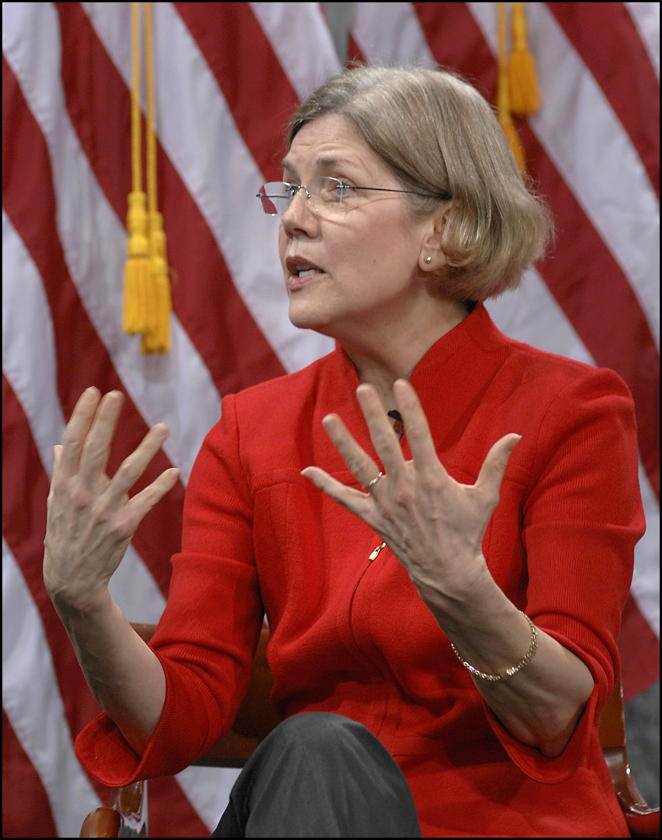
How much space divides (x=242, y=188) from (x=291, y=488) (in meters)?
1.09

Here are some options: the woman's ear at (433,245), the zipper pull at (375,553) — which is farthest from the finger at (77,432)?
the woman's ear at (433,245)

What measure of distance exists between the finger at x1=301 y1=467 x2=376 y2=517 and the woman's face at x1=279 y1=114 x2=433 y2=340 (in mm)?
396

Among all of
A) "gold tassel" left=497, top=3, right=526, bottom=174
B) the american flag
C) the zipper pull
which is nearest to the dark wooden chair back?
the zipper pull

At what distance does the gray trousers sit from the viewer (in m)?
0.99

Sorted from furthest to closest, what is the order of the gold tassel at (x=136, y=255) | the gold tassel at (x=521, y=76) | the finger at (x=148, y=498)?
A: the gold tassel at (x=521, y=76) → the gold tassel at (x=136, y=255) → the finger at (x=148, y=498)

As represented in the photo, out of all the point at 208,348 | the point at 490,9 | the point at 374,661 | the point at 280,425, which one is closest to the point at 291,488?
the point at 280,425

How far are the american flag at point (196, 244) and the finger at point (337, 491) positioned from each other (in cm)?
130

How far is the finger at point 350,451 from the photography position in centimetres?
100

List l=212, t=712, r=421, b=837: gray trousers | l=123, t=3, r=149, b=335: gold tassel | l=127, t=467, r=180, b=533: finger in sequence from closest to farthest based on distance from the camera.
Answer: l=212, t=712, r=421, b=837: gray trousers
l=127, t=467, r=180, b=533: finger
l=123, t=3, r=149, b=335: gold tassel

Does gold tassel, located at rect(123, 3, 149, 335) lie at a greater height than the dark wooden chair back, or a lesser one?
greater

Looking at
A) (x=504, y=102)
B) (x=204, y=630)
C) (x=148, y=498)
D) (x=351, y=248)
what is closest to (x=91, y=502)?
(x=148, y=498)

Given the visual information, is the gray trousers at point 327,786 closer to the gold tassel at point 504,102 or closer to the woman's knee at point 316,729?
the woman's knee at point 316,729

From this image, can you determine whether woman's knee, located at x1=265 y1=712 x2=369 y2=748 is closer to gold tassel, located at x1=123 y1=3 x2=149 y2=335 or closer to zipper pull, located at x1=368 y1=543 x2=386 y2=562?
zipper pull, located at x1=368 y1=543 x2=386 y2=562

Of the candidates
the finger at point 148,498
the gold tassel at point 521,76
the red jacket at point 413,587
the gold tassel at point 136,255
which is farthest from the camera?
the gold tassel at point 521,76
